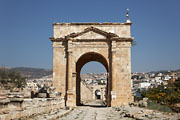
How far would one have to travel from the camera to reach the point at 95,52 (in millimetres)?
23062

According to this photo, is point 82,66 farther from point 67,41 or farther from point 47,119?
point 47,119

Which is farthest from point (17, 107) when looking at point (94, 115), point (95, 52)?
point (95, 52)

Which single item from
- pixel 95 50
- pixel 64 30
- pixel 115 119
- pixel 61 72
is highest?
pixel 64 30

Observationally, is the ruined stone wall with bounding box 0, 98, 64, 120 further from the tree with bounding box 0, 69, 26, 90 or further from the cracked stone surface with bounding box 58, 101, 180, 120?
the tree with bounding box 0, 69, 26, 90

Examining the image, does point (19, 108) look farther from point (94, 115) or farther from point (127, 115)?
point (94, 115)

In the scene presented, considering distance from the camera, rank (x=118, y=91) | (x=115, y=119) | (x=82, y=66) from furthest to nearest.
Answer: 1. (x=82, y=66)
2. (x=118, y=91)
3. (x=115, y=119)

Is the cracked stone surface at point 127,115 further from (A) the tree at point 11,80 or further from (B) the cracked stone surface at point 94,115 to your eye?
(A) the tree at point 11,80

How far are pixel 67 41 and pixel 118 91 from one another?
568 cm

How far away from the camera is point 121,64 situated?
75.4 feet

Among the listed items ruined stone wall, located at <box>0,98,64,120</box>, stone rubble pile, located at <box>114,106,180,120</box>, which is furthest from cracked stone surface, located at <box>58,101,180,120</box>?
ruined stone wall, located at <box>0,98,64,120</box>

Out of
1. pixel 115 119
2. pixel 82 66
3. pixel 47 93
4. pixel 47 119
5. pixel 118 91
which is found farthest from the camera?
pixel 82 66

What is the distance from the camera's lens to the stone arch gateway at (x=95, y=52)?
2264cm

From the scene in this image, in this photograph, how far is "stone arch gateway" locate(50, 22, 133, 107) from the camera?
22641 millimetres

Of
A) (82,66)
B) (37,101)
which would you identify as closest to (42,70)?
(82,66)
